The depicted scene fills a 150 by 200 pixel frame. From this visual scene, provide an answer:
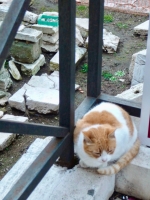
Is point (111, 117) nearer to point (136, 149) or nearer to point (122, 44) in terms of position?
point (136, 149)

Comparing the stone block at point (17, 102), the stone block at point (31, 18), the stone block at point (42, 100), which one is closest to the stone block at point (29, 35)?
the stone block at point (31, 18)

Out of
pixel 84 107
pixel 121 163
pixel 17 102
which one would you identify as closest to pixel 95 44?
pixel 84 107

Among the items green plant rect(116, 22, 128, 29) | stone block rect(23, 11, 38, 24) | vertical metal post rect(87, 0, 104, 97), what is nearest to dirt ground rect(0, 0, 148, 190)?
green plant rect(116, 22, 128, 29)

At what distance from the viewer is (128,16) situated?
6488 millimetres

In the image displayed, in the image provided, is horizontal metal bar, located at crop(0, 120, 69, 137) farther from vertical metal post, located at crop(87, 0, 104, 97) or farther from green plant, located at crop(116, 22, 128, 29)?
green plant, located at crop(116, 22, 128, 29)

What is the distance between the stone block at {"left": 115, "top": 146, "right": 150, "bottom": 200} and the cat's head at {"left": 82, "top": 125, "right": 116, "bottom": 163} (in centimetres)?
20

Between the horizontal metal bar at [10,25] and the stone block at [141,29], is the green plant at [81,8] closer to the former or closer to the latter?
the stone block at [141,29]

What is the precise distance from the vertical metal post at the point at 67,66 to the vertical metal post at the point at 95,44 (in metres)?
0.55

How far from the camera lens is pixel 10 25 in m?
1.62

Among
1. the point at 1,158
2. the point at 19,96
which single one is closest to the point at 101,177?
the point at 1,158

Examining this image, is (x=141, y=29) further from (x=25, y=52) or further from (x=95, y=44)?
(x=95, y=44)

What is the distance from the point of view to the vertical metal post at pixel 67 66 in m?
2.04

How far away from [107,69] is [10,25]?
350cm

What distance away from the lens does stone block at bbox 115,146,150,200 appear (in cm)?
252
